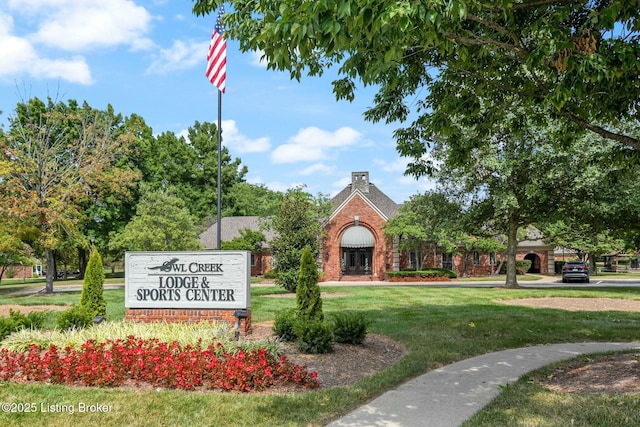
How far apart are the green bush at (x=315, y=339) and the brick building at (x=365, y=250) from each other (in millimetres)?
27601

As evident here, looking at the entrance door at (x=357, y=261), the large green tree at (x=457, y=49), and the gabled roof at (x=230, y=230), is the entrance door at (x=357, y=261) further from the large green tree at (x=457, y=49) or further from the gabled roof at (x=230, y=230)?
the large green tree at (x=457, y=49)

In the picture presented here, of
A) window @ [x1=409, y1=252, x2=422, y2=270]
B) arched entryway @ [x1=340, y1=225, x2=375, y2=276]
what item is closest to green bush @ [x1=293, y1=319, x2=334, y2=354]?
arched entryway @ [x1=340, y1=225, x2=375, y2=276]

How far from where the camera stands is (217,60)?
13.9 m

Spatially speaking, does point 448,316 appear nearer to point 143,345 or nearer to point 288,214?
point 143,345

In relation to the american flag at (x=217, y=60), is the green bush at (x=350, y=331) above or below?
below

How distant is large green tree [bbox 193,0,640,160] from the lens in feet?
12.7

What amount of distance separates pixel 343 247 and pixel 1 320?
1256 inches

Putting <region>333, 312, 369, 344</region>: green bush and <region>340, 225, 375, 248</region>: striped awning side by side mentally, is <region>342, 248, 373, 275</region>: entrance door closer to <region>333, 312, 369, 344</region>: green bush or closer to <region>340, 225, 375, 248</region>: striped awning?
<region>340, 225, 375, 248</region>: striped awning

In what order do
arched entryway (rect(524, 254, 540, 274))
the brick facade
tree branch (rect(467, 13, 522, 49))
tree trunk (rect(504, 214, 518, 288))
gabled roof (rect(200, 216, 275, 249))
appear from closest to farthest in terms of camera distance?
tree branch (rect(467, 13, 522, 49)) → tree trunk (rect(504, 214, 518, 288)) → the brick facade → gabled roof (rect(200, 216, 275, 249)) → arched entryway (rect(524, 254, 540, 274))

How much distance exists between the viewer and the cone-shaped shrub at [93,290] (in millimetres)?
10695

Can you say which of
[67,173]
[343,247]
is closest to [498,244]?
[343,247]

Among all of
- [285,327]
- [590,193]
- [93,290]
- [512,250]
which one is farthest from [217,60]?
[512,250]

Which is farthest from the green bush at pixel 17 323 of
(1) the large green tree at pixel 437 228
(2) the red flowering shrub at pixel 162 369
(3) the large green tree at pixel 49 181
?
(1) the large green tree at pixel 437 228

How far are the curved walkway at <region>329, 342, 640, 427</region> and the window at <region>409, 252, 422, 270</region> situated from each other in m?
31.5
